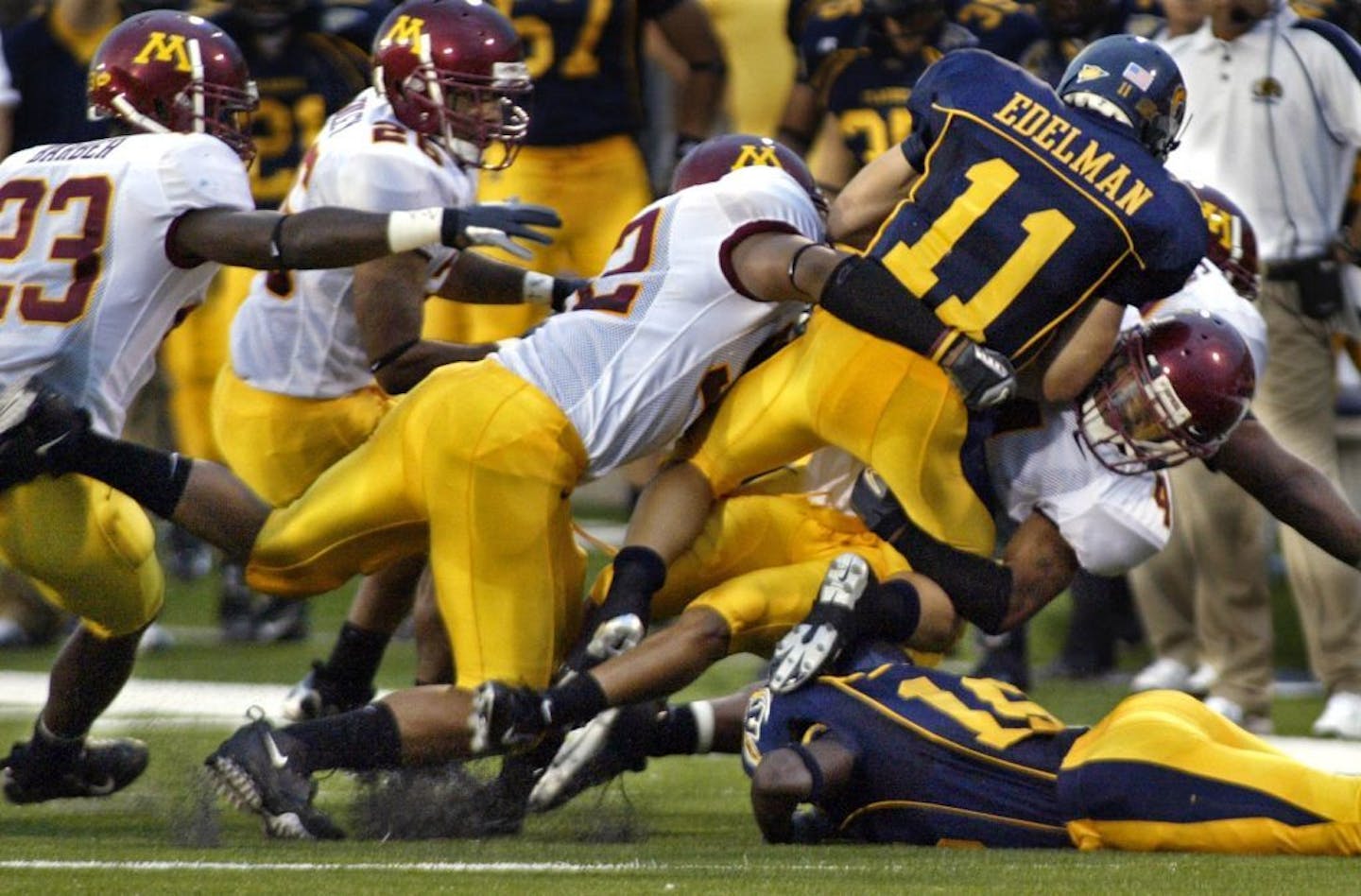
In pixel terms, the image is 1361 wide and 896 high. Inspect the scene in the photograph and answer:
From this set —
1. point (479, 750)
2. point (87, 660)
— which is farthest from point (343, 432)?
point (479, 750)

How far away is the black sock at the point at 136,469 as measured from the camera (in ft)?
15.5

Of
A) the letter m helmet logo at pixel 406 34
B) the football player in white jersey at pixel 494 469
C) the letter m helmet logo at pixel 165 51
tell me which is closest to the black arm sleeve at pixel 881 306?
the football player in white jersey at pixel 494 469

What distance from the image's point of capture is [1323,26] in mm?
6547

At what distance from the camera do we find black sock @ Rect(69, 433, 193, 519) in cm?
472

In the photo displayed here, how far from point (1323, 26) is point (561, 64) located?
2.17 m

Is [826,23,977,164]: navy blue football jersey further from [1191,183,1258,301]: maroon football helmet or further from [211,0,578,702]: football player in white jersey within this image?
[211,0,578,702]: football player in white jersey

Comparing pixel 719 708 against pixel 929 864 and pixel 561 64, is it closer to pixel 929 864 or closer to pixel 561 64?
pixel 929 864

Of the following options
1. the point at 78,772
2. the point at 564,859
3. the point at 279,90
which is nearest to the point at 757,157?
the point at 564,859

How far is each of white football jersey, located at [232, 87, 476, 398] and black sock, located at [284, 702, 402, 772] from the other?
1.06 meters

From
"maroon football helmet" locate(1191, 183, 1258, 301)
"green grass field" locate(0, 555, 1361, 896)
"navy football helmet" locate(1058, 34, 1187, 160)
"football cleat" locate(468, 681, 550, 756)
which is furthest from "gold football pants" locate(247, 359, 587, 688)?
"maroon football helmet" locate(1191, 183, 1258, 301)

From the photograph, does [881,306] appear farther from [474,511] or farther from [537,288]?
[537,288]

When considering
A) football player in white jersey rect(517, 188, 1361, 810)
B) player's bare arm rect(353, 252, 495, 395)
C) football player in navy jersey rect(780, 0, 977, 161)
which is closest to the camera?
football player in white jersey rect(517, 188, 1361, 810)

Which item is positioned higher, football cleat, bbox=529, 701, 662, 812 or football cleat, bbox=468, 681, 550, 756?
football cleat, bbox=468, 681, 550, 756

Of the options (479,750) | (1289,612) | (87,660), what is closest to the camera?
(479,750)
